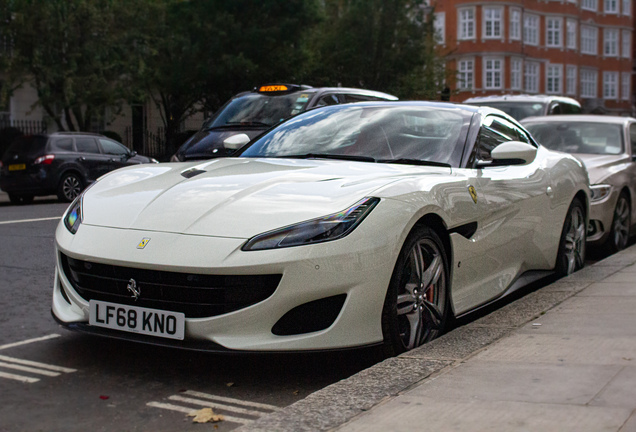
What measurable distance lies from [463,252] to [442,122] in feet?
3.78

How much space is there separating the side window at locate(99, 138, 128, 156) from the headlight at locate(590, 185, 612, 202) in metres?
13.9

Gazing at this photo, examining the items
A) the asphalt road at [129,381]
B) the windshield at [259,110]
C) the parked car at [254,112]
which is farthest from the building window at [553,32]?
the asphalt road at [129,381]

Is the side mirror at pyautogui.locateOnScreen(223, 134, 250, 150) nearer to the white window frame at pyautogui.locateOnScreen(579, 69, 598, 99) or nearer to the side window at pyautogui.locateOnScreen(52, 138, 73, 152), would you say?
the side window at pyautogui.locateOnScreen(52, 138, 73, 152)

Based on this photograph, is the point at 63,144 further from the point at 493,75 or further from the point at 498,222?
the point at 493,75

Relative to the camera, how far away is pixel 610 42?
76312 millimetres

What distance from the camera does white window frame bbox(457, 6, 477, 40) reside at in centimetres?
6594

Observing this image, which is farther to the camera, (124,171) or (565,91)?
(565,91)

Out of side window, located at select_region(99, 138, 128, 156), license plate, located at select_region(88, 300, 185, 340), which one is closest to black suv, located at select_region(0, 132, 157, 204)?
side window, located at select_region(99, 138, 128, 156)

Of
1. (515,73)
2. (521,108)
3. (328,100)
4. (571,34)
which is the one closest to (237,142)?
(328,100)

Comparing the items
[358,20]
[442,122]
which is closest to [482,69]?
[358,20]

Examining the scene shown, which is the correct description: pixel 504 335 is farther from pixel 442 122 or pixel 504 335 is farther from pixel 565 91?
pixel 565 91

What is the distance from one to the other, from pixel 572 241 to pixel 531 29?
65.3m

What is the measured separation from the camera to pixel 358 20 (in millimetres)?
33344

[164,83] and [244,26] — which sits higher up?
[244,26]
